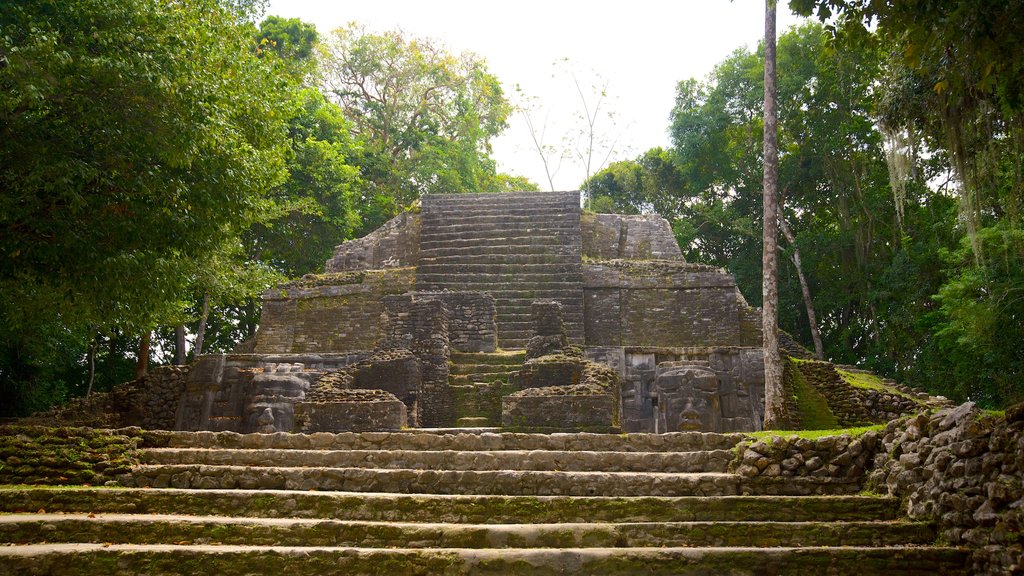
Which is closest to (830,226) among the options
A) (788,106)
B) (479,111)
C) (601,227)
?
(788,106)

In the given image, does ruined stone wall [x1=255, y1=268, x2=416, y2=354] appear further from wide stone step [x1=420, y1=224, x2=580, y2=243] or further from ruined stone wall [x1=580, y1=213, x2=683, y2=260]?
ruined stone wall [x1=580, y1=213, x2=683, y2=260]

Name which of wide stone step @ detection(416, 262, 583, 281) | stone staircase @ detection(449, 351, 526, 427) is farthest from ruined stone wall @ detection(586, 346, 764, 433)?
wide stone step @ detection(416, 262, 583, 281)

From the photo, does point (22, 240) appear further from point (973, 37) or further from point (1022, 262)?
point (1022, 262)

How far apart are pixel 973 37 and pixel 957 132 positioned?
1.78 m

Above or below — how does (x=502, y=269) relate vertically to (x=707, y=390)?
above

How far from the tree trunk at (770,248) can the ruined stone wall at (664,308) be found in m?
4.35

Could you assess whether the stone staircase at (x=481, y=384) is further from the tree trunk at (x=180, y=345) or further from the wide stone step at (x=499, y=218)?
the tree trunk at (x=180, y=345)

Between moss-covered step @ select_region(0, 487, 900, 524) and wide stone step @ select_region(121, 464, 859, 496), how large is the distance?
313 millimetres

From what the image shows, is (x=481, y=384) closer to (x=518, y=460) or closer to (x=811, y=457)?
(x=518, y=460)

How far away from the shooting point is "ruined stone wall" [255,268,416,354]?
622 inches

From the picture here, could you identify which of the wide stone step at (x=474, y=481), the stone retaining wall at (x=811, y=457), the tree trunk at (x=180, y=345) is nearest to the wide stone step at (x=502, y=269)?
the tree trunk at (x=180, y=345)

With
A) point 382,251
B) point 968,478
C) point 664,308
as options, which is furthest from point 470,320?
point 968,478

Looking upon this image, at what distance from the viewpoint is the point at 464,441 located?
7.43 metres

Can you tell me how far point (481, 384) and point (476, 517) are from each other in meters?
6.28
